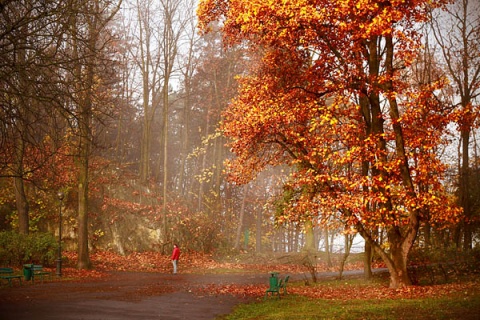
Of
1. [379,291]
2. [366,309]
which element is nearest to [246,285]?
[379,291]

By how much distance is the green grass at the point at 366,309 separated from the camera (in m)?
11.2

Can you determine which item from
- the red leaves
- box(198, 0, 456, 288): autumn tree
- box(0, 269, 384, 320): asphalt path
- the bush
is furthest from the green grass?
the bush

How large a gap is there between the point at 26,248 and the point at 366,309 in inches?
755

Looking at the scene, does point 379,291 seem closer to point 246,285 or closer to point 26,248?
point 246,285

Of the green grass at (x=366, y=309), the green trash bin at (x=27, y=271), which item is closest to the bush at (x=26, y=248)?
the green trash bin at (x=27, y=271)

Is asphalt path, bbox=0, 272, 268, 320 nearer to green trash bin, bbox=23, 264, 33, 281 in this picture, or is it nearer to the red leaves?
green trash bin, bbox=23, 264, 33, 281

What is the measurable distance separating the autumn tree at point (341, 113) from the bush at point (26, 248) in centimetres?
1275

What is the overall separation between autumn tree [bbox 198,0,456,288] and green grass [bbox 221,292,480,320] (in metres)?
2.98

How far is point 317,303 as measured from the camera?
14.6 metres

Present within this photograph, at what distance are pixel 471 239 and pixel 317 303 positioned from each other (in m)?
14.6

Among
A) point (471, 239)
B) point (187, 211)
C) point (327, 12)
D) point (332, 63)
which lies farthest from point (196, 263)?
point (327, 12)

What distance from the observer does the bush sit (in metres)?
24.5

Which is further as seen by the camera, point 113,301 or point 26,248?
point 26,248

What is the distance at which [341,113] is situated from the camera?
16.8m
